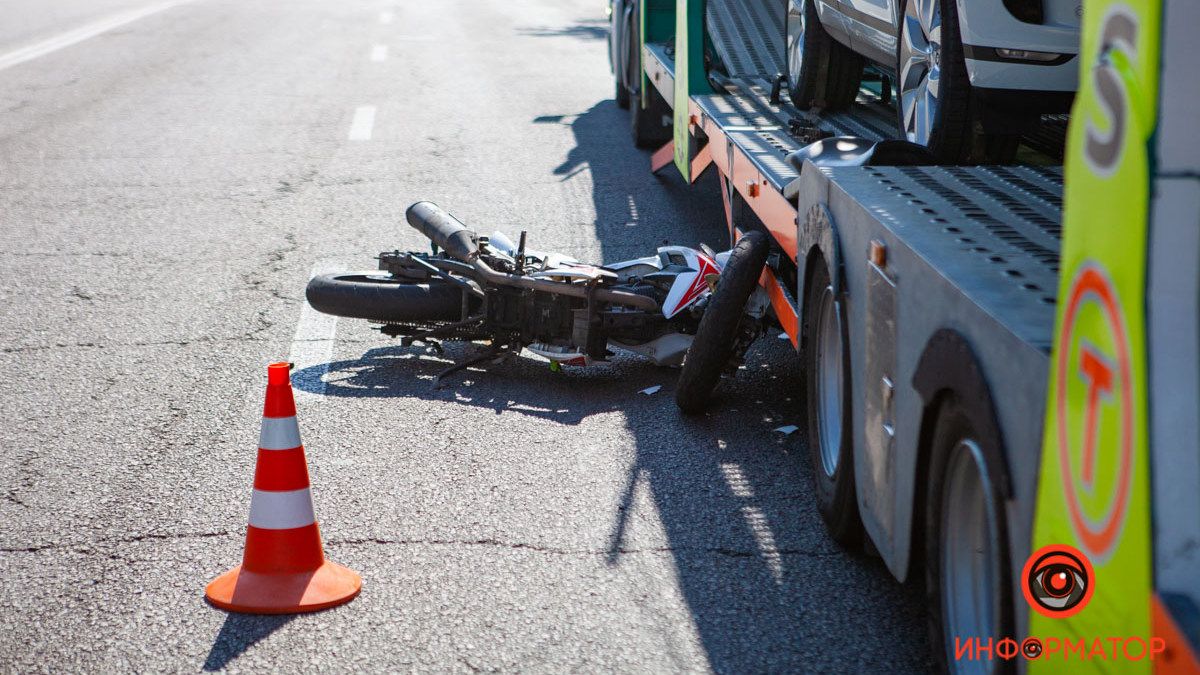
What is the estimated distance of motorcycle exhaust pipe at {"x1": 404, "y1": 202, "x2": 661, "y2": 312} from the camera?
590cm

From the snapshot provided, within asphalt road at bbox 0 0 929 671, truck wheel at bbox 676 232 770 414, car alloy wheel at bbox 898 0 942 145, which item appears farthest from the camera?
car alloy wheel at bbox 898 0 942 145

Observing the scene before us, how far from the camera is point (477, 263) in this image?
614 cm

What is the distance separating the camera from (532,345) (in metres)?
6.08

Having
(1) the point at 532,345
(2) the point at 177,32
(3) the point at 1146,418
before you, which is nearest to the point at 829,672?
(3) the point at 1146,418

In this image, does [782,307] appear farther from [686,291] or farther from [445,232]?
[445,232]

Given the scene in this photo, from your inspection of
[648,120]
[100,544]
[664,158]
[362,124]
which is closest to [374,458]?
[100,544]

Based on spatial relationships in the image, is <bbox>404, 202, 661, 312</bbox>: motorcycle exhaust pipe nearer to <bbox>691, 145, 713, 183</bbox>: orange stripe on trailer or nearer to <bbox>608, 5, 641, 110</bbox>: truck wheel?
<bbox>691, 145, 713, 183</bbox>: orange stripe on trailer

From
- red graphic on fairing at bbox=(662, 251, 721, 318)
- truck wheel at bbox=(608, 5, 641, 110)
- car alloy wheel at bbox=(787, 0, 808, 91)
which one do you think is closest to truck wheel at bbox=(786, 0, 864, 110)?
car alloy wheel at bbox=(787, 0, 808, 91)

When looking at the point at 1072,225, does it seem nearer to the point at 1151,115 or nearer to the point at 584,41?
the point at 1151,115

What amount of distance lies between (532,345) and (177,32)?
60.8 ft

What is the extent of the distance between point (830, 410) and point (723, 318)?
0.79 m

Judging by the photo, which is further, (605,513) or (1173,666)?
(605,513)

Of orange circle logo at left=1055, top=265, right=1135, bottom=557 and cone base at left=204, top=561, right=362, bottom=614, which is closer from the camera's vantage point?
orange circle logo at left=1055, top=265, right=1135, bottom=557

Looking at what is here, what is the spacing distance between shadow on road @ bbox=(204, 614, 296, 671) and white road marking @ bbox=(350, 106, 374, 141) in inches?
356
